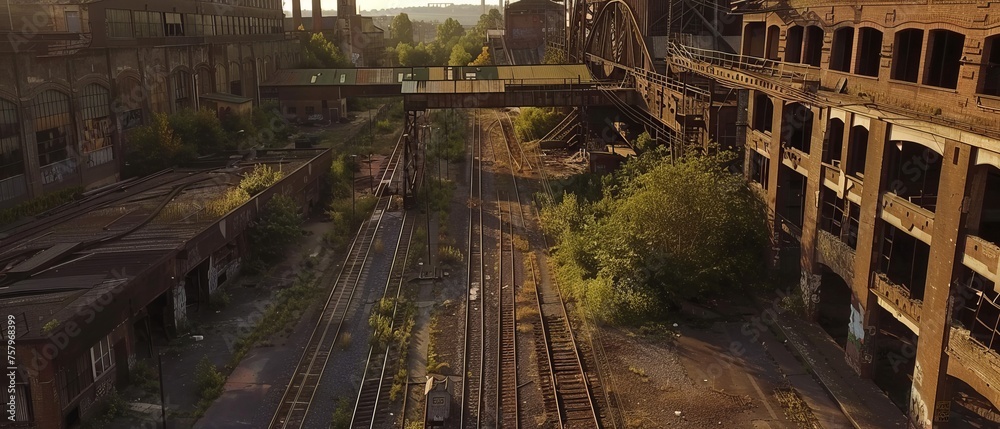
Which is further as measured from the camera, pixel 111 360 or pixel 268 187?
pixel 268 187

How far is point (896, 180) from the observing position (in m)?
17.4

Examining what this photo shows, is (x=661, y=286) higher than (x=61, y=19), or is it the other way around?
(x=61, y=19)

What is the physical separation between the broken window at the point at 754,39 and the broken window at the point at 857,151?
30.6ft

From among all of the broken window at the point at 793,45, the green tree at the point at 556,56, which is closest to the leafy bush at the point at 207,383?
the broken window at the point at 793,45

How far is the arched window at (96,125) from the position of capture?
105 ft

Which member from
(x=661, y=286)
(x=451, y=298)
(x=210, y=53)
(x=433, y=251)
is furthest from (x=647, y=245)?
(x=210, y=53)

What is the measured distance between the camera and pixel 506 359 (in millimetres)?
19766

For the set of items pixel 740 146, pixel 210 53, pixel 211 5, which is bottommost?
pixel 740 146

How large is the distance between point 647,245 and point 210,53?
36.0 metres

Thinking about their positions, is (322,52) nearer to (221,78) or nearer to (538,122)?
(221,78)

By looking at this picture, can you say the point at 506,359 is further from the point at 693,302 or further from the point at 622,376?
the point at 693,302

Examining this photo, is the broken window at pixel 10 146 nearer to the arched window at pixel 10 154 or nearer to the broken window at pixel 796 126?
the arched window at pixel 10 154

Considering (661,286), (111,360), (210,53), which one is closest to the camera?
(111,360)

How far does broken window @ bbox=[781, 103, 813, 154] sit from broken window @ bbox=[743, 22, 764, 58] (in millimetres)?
5087
